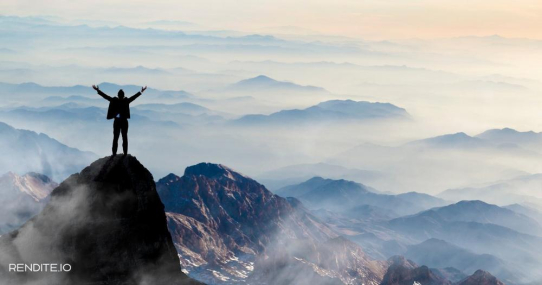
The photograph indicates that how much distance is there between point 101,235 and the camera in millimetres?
36219

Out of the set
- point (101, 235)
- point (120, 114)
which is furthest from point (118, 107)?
point (101, 235)

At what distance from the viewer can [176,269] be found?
128 feet

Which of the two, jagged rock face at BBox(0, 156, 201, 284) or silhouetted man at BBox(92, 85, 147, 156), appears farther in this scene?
silhouetted man at BBox(92, 85, 147, 156)

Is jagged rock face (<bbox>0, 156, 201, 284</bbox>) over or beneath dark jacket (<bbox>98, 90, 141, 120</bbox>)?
beneath

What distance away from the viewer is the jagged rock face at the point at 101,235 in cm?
3597

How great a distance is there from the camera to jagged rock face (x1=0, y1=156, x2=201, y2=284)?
3597 centimetres

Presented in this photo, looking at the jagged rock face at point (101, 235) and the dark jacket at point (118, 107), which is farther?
the dark jacket at point (118, 107)

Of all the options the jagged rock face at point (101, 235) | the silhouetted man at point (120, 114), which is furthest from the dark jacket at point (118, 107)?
the jagged rock face at point (101, 235)

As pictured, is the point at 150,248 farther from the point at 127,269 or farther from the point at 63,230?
the point at 63,230

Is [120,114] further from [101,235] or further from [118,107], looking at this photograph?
[101,235]

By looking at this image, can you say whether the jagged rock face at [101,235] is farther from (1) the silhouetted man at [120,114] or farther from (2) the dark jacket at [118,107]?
(2) the dark jacket at [118,107]

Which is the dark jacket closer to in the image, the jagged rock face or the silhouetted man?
the silhouetted man

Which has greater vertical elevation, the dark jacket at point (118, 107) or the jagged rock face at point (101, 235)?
the dark jacket at point (118, 107)

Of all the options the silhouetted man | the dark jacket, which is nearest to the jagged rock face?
the silhouetted man
